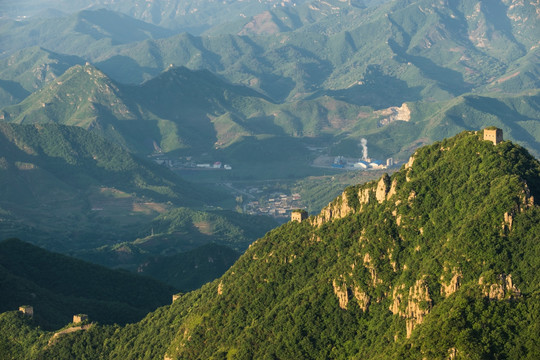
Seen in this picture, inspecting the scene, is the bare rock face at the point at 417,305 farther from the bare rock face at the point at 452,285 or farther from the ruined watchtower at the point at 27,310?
the ruined watchtower at the point at 27,310

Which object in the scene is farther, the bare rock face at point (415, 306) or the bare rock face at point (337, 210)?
the bare rock face at point (337, 210)

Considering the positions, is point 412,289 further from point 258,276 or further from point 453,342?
point 258,276

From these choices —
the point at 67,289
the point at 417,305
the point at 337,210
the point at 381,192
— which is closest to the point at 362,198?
the point at 381,192

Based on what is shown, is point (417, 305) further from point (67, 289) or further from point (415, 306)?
point (67, 289)

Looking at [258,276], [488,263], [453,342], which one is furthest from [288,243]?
[453,342]

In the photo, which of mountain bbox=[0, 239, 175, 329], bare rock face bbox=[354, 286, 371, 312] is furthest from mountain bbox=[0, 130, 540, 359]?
mountain bbox=[0, 239, 175, 329]

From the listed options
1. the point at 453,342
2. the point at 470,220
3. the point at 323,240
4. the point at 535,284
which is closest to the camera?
the point at 453,342

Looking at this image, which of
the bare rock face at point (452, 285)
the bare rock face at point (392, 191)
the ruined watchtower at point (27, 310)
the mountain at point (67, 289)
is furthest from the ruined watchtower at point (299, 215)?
the ruined watchtower at point (27, 310)
